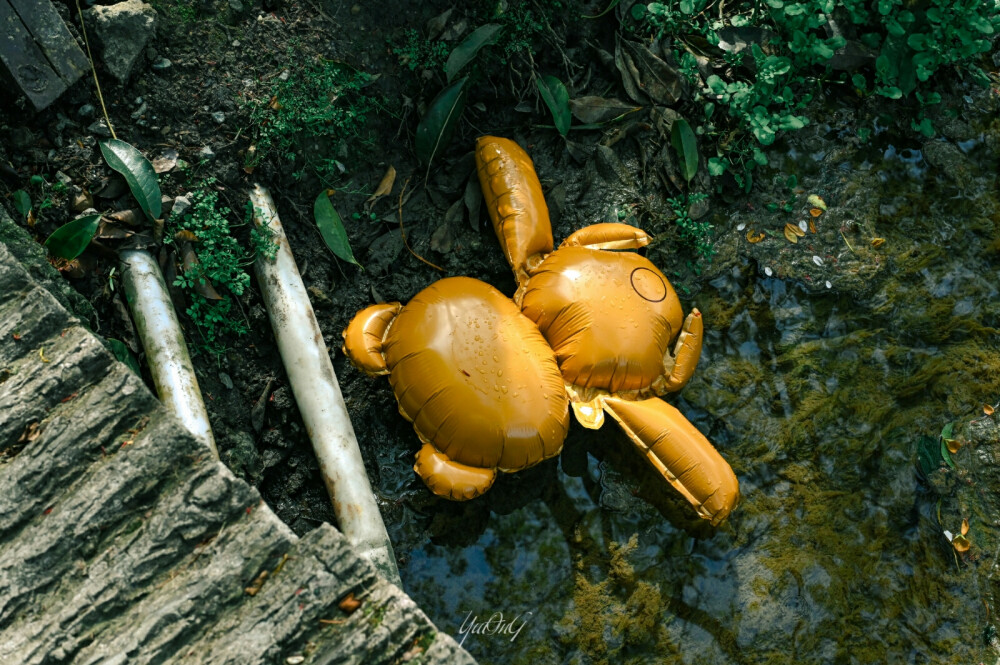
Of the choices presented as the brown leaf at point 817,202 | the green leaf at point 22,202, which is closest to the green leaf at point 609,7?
the brown leaf at point 817,202

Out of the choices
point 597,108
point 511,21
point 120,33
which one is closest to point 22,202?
point 120,33

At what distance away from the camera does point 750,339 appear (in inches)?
152

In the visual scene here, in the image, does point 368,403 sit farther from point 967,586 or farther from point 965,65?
point 965,65

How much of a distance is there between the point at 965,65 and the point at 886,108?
19.7 inches

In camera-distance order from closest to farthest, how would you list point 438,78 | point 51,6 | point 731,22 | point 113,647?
point 113,647 → point 51,6 → point 438,78 → point 731,22

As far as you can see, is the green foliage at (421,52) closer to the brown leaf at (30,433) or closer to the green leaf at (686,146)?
the green leaf at (686,146)

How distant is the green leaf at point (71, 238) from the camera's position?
119 inches

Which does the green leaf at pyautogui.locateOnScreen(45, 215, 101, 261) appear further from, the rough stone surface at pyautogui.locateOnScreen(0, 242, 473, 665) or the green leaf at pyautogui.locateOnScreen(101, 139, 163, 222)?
the rough stone surface at pyautogui.locateOnScreen(0, 242, 473, 665)

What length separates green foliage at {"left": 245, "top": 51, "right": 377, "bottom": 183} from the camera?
11.4 ft

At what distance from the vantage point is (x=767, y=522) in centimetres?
361

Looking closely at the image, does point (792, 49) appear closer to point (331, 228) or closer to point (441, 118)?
point (441, 118)

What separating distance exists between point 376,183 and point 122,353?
53.4 inches

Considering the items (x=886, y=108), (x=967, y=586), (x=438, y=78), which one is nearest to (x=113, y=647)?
(x=438, y=78)

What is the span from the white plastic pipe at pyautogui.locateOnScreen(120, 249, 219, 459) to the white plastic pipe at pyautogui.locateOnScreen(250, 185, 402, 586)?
1.24ft
